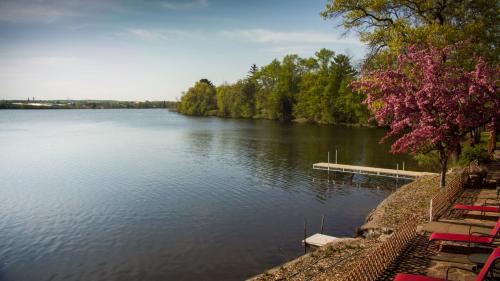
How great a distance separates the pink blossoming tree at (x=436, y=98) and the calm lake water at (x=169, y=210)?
27.2 ft

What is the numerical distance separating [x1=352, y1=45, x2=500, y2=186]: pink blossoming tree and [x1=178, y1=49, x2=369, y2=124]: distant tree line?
72.9 m

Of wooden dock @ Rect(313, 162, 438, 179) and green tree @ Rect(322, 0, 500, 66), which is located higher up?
green tree @ Rect(322, 0, 500, 66)

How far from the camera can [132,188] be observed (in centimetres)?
3903

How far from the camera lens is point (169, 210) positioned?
3147cm

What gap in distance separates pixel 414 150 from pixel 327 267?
11.6 metres

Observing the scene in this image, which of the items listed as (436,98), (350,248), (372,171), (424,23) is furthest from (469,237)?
(372,171)

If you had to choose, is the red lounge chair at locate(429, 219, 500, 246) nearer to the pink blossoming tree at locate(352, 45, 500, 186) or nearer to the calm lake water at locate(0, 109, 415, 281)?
the pink blossoming tree at locate(352, 45, 500, 186)

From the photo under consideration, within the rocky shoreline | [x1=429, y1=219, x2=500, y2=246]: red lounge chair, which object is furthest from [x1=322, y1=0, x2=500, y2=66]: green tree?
[x1=429, y1=219, x2=500, y2=246]: red lounge chair

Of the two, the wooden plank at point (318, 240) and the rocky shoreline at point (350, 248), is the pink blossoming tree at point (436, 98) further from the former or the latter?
the wooden plank at point (318, 240)

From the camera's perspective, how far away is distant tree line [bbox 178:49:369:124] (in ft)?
381

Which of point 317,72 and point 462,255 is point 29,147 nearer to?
point 462,255

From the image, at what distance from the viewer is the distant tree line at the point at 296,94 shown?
116188 mm

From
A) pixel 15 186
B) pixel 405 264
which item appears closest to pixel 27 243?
pixel 15 186

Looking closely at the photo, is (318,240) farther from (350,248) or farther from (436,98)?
(436,98)
